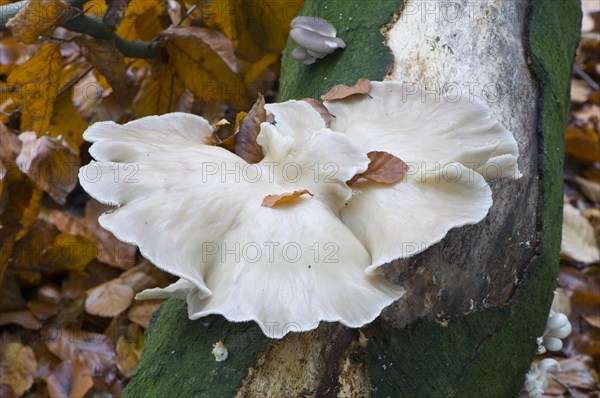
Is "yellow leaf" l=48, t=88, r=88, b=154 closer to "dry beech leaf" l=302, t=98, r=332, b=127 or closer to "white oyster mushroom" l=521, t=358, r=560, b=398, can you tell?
"dry beech leaf" l=302, t=98, r=332, b=127

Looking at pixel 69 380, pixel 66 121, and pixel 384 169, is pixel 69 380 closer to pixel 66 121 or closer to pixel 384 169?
pixel 66 121

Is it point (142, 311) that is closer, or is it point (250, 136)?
point (250, 136)

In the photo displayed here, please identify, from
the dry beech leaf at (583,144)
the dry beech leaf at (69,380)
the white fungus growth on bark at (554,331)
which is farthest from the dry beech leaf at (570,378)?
the dry beech leaf at (69,380)

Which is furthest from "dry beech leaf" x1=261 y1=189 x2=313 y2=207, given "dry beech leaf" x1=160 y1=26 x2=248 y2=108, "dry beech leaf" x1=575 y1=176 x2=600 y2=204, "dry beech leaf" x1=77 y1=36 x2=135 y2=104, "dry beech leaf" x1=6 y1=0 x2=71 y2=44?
"dry beech leaf" x1=575 y1=176 x2=600 y2=204

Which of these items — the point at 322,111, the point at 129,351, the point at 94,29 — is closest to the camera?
the point at 322,111

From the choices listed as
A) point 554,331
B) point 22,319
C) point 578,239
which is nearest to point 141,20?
point 22,319

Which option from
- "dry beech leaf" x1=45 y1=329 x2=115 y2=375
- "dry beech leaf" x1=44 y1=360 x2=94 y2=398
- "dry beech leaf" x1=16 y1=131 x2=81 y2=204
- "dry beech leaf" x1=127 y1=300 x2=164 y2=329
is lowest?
"dry beech leaf" x1=45 y1=329 x2=115 y2=375
